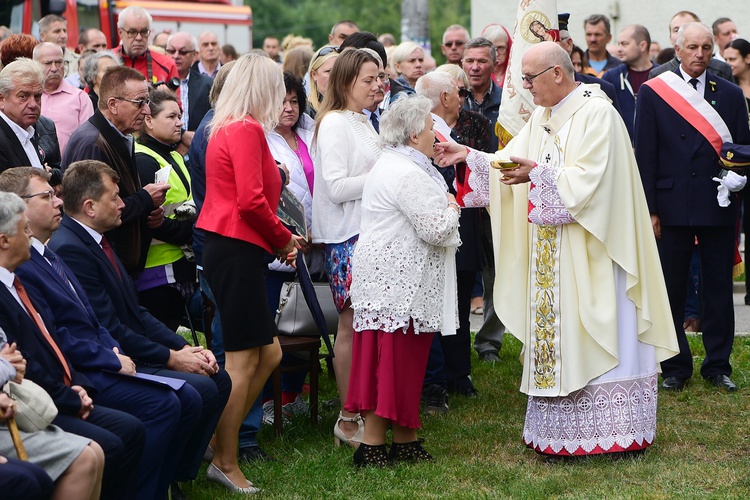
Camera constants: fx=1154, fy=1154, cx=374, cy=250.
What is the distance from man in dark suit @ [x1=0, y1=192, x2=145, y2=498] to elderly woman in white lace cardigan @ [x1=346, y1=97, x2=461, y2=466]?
1568 millimetres

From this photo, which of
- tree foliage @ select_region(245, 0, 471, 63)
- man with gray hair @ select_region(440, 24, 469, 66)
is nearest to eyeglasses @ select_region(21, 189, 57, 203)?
man with gray hair @ select_region(440, 24, 469, 66)

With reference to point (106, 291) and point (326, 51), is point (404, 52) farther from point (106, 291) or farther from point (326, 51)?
point (106, 291)

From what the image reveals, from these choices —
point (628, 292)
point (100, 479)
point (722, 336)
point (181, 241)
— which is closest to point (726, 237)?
point (722, 336)

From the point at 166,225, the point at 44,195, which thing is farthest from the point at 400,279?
the point at 44,195

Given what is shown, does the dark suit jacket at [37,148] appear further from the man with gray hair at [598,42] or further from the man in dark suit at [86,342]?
the man with gray hair at [598,42]

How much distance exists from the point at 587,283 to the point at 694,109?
6.92 ft

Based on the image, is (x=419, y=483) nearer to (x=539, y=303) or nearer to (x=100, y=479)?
(x=539, y=303)

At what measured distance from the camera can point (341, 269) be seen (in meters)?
6.42

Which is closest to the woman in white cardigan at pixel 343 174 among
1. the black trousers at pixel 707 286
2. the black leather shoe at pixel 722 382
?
the black trousers at pixel 707 286

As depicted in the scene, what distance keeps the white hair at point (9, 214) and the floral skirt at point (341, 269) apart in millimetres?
2279

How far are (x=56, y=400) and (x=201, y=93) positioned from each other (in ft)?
19.1

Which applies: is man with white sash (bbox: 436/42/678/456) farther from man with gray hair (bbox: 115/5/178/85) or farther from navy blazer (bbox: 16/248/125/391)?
man with gray hair (bbox: 115/5/178/85)

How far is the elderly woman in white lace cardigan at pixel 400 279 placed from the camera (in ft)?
19.2

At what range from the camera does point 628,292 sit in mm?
6043
